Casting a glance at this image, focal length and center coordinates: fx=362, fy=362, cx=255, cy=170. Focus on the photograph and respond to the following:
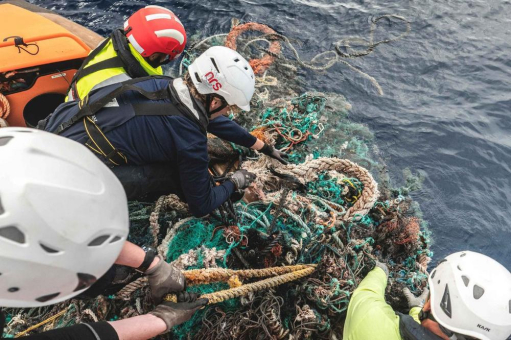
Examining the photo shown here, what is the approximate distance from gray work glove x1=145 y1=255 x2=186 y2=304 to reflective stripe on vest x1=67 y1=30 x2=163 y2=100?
6.40 ft

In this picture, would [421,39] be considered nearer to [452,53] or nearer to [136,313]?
[452,53]

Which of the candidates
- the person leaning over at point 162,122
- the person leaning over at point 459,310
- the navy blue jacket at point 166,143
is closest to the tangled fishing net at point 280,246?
the person leaning over at point 162,122

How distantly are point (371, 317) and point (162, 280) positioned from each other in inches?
55.8

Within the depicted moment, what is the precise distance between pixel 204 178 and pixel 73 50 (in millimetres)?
2663

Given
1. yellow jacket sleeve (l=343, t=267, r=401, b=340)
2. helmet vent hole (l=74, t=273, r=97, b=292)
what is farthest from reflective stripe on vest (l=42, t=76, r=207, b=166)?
yellow jacket sleeve (l=343, t=267, r=401, b=340)

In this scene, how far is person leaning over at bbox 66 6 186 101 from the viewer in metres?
3.56

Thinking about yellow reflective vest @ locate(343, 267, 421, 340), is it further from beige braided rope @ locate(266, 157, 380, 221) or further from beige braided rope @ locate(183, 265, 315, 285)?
beige braided rope @ locate(266, 157, 380, 221)

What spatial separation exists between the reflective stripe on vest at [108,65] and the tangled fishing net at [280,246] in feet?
3.99

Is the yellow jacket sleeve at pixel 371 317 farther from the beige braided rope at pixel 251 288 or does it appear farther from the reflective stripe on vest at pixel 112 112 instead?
the reflective stripe on vest at pixel 112 112

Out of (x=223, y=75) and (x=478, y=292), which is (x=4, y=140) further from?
(x=478, y=292)

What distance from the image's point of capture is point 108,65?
12.0ft

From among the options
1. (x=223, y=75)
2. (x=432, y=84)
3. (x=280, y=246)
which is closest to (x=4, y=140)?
(x=223, y=75)

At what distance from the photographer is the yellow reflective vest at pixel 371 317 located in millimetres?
2195

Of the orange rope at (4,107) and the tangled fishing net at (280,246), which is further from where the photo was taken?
the orange rope at (4,107)
